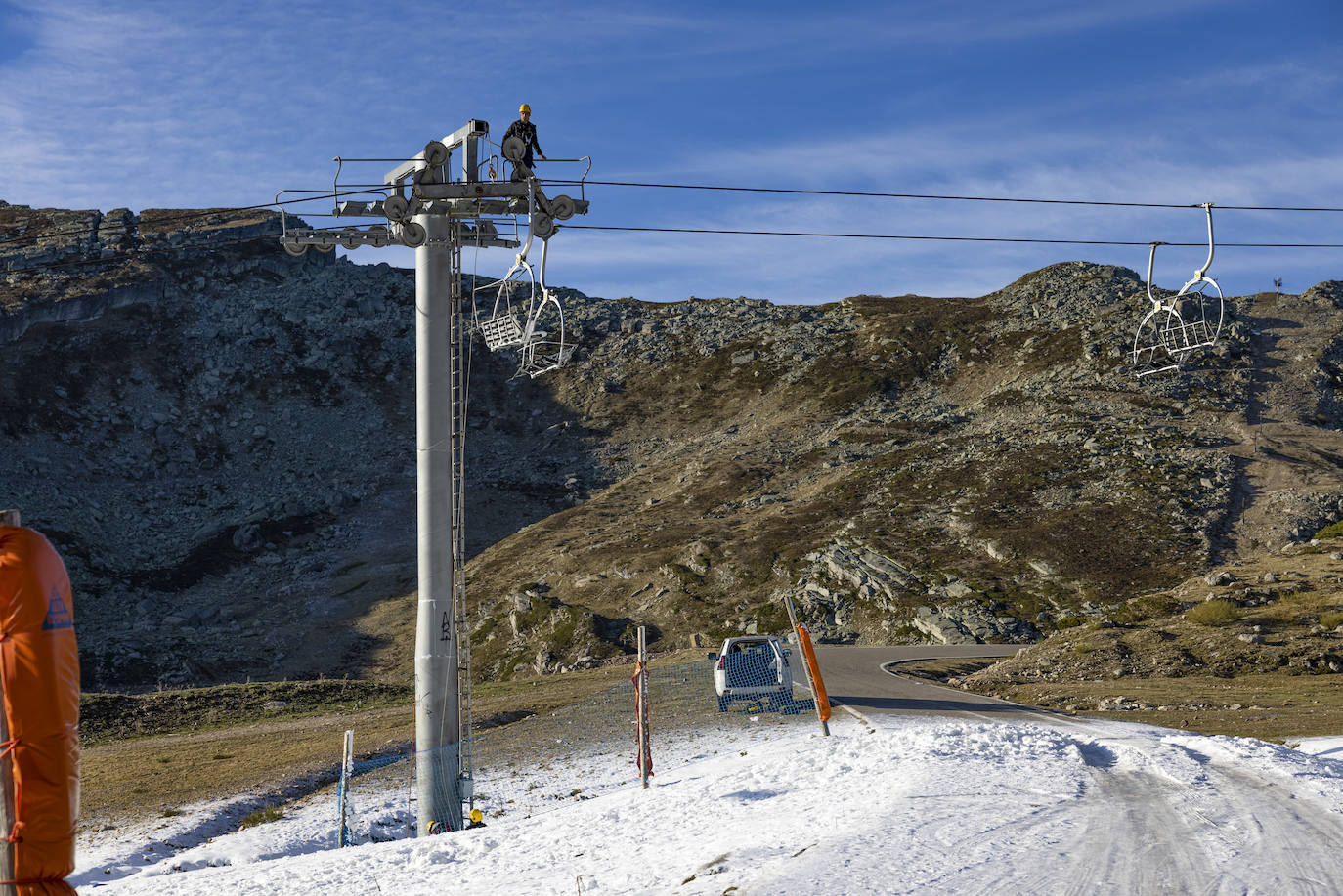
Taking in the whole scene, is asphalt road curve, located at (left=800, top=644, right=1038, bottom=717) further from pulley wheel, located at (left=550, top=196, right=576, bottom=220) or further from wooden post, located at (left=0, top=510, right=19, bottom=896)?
wooden post, located at (left=0, top=510, right=19, bottom=896)

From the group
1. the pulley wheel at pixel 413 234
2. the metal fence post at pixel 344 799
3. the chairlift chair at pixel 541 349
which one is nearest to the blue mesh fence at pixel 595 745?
the metal fence post at pixel 344 799

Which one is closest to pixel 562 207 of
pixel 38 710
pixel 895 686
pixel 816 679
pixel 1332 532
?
pixel 816 679

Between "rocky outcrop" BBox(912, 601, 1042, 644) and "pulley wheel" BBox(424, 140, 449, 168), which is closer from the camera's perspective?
"pulley wheel" BBox(424, 140, 449, 168)

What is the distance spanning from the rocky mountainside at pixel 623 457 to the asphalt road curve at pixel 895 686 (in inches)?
193

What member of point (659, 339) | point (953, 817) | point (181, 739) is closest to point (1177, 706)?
point (953, 817)

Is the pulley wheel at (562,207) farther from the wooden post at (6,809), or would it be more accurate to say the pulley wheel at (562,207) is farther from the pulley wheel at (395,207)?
the wooden post at (6,809)

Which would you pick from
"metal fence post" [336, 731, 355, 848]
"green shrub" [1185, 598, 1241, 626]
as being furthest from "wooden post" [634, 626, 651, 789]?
"green shrub" [1185, 598, 1241, 626]

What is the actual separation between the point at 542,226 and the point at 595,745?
10790 millimetres

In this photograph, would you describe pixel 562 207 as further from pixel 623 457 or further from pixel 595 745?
pixel 623 457

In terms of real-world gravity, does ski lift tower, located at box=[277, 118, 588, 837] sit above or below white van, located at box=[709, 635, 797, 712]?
above

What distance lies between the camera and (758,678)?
75.0 feet

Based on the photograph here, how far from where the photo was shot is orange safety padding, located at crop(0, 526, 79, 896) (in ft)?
17.9

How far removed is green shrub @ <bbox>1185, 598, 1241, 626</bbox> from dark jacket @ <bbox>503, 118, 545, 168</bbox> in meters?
26.6

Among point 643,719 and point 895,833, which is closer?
point 895,833
